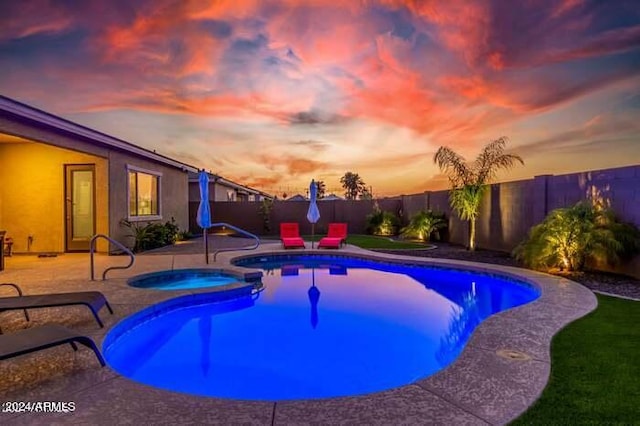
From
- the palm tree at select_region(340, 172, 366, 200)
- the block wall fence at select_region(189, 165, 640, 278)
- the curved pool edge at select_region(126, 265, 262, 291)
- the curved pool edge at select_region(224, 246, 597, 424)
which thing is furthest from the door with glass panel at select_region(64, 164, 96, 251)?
the palm tree at select_region(340, 172, 366, 200)

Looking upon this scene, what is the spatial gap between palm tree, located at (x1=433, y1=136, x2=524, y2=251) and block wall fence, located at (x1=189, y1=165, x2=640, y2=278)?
605mm

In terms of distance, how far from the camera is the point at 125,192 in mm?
13031

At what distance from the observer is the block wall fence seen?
8289 mm

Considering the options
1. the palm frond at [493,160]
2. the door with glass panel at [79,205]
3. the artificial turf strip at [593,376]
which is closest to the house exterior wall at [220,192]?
the door with glass panel at [79,205]

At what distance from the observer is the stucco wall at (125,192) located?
12266 millimetres

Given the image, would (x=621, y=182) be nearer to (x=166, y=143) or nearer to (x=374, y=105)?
(x=374, y=105)

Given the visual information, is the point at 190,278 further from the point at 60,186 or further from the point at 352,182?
the point at 352,182

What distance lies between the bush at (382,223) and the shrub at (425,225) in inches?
91.9

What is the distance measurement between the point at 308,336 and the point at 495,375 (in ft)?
9.78

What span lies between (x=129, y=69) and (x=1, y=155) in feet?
16.2

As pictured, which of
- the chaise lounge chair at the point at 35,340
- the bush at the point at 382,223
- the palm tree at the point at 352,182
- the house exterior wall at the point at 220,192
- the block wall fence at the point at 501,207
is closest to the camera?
the chaise lounge chair at the point at 35,340

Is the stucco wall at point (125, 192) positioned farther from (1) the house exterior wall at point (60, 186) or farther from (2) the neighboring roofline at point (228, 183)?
(2) the neighboring roofline at point (228, 183)

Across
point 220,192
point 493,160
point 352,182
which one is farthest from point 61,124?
point 352,182

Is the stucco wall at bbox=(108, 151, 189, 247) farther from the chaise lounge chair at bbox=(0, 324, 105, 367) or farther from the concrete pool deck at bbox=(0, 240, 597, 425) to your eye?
the chaise lounge chair at bbox=(0, 324, 105, 367)
